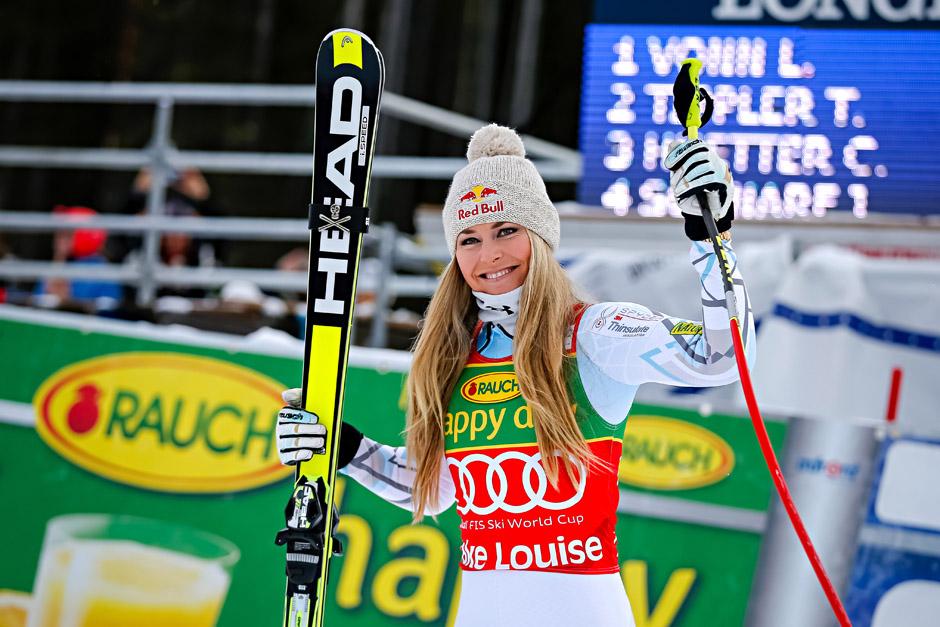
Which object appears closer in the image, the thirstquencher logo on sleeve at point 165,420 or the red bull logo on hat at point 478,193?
the red bull logo on hat at point 478,193

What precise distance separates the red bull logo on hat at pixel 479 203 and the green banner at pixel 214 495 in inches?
69.6

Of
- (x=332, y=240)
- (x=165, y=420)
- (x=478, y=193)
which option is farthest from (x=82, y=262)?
(x=478, y=193)

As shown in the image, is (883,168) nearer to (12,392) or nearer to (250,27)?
(12,392)

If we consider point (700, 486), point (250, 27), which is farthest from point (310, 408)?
point (250, 27)

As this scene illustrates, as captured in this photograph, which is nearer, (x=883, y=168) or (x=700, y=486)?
(x=700, y=486)

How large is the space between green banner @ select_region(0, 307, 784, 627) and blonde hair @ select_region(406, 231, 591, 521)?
5.44 ft

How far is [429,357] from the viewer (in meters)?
2.54

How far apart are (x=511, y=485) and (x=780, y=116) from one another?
8.75 ft

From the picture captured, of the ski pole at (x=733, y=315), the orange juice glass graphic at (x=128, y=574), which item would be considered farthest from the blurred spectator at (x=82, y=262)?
the ski pole at (x=733, y=315)

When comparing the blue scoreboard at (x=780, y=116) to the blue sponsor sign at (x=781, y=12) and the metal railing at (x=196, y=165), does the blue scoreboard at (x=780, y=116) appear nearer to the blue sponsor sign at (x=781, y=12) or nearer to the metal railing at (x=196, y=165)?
the blue sponsor sign at (x=781, y=12)

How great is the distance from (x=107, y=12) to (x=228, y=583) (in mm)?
6355

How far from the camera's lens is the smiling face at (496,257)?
8.20 ft

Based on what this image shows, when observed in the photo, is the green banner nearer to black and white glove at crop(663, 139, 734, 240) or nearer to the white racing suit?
the white racing suit

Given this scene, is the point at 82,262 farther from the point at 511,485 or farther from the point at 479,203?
the point at 511,485
